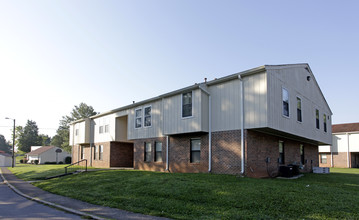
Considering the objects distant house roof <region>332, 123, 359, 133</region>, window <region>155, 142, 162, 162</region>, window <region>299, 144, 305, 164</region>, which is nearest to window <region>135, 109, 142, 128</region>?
window <region>155, 142, 162, 162</region>

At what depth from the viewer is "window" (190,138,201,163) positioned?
16603 mm

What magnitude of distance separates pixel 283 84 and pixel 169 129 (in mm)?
7197

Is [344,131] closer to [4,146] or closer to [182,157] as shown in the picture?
[182,157]

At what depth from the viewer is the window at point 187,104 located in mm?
16484

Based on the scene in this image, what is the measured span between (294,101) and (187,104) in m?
6.38

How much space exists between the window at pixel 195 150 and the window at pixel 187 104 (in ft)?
5.59

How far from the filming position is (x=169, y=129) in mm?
17562

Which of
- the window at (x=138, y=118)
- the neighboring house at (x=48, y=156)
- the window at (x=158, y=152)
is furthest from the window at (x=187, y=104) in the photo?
the neighboring house at (x=48, y=156)

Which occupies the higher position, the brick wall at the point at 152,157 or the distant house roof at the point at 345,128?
the distant house roof at the point at 345,128

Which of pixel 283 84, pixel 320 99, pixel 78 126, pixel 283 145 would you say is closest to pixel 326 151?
pixel 320 99

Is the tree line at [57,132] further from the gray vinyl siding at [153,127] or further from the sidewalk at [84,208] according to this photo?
the sidewalk at [84,208]

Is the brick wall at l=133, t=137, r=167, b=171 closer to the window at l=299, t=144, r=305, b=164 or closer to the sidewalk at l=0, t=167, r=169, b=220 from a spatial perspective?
the sidewalk at l=0, t=167, r=169, b=220

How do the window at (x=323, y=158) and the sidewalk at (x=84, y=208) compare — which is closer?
the sidewalk at (x=84, y=208)

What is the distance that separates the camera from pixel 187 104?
16.7 meters
